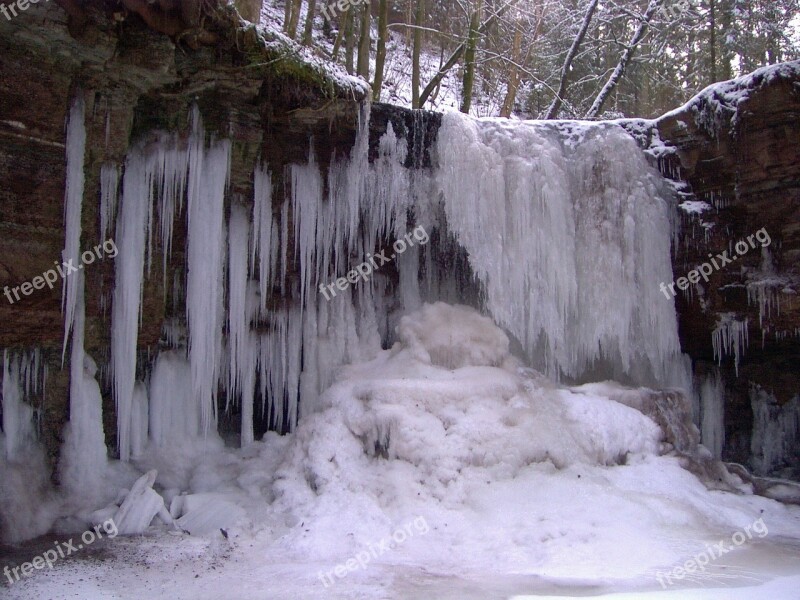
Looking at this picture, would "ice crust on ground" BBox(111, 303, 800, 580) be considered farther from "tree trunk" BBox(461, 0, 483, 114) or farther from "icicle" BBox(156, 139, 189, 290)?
"tree trunk" BBox(461, 0, 483, 114)

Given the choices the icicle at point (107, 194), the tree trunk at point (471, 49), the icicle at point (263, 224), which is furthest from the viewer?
the tree trunk at point (471, 49)

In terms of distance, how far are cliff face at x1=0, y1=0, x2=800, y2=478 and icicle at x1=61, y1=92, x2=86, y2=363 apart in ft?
0.22

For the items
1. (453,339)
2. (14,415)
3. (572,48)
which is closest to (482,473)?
(453,339)

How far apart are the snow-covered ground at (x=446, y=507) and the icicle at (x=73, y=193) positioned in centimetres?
208

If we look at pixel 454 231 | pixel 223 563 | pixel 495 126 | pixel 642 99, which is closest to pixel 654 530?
pixel 223 563

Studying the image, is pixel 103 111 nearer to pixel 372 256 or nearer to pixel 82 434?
pixel 82 434

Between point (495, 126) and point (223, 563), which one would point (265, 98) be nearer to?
point (495, 126)

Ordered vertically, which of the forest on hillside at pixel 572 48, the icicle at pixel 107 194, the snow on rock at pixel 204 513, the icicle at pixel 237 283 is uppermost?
the forest on hillside at pixel 572 48

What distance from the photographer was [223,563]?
16.8 feet

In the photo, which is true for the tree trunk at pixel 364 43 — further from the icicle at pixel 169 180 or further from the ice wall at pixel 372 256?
the icicle at pixel 169 180

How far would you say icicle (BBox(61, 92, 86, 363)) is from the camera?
6.30 m

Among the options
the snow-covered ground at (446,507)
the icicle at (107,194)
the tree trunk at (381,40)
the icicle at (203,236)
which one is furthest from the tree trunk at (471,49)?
the icicle at (107,194)

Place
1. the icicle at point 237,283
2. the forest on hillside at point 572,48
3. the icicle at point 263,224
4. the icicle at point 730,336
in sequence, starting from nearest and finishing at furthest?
the icicle at point 237,283
the icicle at point 263,224
the icicle at point 730,336
the forest on hillside at point 572,48

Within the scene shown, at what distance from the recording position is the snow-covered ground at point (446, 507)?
183 inches
